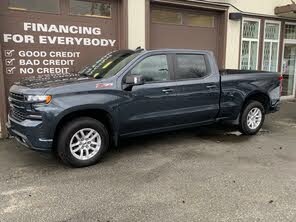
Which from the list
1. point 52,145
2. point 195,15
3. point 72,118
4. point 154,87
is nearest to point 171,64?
point 154,87

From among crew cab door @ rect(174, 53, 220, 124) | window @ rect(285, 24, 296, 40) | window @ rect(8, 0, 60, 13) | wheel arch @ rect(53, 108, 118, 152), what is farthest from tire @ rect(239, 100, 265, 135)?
window @ rect(285, 24, 296, 40)

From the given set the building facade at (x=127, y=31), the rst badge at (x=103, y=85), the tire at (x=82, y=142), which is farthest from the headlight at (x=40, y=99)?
the building facade at (x=127, y=31)

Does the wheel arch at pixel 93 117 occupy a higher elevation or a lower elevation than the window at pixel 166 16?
lower

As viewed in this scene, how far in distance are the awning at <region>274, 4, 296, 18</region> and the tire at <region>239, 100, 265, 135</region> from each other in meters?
5.20

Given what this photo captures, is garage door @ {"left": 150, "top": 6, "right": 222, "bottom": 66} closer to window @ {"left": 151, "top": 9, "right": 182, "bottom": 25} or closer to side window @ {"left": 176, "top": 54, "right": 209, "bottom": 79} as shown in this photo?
window @ {"left": 151, "top": 9, "right": 182, "bottom": 25}

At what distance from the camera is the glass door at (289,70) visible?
12277 millimetres

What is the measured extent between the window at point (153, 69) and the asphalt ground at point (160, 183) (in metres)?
1.38

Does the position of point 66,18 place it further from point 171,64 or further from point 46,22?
point 171,64

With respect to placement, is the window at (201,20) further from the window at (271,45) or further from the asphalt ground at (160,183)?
the asphalt ground at (160,183)

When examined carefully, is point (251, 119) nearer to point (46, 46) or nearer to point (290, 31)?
point (46, 46)

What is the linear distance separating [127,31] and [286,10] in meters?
5.98

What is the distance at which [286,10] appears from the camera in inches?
420

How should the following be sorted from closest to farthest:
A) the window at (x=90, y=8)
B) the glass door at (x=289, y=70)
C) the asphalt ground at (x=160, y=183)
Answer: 1. the asphalt ground at (x=160, y=183)
2. the window at (x=90, y=8)
3. the glass door at (x=289, y=70)

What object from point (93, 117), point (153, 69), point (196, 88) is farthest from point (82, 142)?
point (196, 88)
